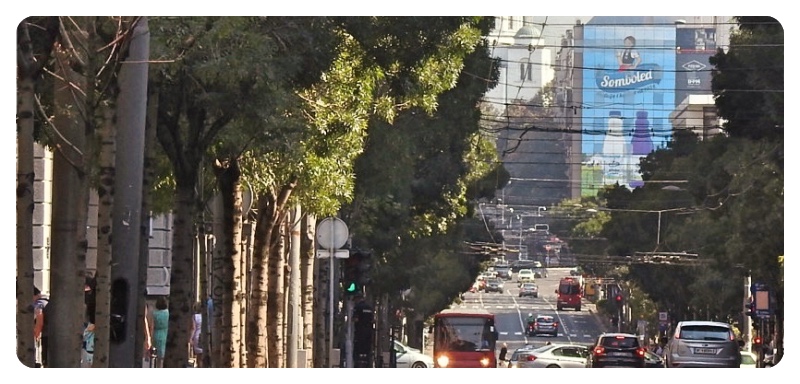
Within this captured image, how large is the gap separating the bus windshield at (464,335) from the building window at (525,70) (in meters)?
14.4

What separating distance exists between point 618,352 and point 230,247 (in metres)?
14.9

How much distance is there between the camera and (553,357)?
121 ft

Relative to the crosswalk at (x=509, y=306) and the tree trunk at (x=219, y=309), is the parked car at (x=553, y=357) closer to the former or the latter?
the tree trunk at (x=219, y=309)

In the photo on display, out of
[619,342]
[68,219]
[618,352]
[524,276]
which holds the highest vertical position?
[68,219]

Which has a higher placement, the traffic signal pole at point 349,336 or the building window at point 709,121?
the building window at point 709,121

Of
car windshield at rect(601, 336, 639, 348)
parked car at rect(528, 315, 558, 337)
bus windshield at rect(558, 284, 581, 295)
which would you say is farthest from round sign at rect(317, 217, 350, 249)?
parked car at rect(528, 315, 558, 337)

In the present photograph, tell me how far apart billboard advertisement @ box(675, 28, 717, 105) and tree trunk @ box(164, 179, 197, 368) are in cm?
1379

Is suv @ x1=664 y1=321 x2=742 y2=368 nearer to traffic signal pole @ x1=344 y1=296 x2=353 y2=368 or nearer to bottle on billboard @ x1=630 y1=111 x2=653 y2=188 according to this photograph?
traffic signal pole @ x1=344 y1=296 x2=353 y2=368

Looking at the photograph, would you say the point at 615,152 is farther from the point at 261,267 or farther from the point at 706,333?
the point at 261,267

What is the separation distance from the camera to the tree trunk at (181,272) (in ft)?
65.7

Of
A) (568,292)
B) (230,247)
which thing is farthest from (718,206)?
(568,292)

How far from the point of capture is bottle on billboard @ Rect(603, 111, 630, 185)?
129 ft

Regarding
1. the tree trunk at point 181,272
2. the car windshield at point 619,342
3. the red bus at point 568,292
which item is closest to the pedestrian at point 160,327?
the tree trunk at point 181,272

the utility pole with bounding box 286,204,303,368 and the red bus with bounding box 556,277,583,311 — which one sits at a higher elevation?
the utility pole with bounding box 286,204,303,368
